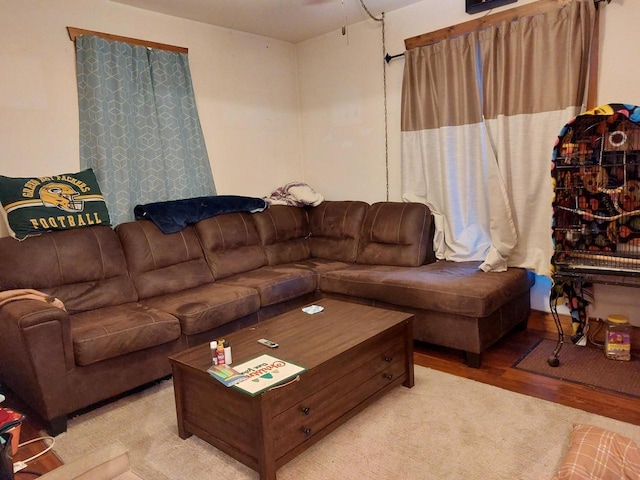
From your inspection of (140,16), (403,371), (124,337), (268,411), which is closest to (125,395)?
(124,337)

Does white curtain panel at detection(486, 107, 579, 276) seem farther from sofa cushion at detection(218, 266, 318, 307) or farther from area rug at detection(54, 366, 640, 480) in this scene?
sofa cushion at detection(218, 266, 318, 307)

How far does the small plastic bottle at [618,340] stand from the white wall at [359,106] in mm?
269

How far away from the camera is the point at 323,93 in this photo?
4.55 meters

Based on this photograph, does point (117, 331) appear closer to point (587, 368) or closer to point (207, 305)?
point (207, 305)

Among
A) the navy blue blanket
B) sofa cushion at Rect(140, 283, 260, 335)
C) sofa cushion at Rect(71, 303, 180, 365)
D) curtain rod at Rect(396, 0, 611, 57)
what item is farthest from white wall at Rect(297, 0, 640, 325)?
sofa cushion at Rect(71, 303, 180, 365)

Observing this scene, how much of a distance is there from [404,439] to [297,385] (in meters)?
0.60

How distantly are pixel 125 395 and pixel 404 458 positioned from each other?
1.65m

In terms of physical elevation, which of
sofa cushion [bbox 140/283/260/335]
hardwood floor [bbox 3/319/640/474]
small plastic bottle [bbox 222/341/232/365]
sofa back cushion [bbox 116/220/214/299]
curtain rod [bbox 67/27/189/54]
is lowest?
hardwood floor [bbox 3/319/640/474]

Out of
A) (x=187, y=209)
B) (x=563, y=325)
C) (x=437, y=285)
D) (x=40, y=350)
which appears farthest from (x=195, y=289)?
(x=563, y=325)

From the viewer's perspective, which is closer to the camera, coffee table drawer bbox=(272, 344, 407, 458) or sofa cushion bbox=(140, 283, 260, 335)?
coffee table drawer bbox=(272, 344, 407, 458)

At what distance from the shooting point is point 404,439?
207 centimetres

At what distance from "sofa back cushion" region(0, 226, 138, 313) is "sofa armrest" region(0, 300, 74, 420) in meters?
0.37

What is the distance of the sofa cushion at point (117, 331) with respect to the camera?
2.33m

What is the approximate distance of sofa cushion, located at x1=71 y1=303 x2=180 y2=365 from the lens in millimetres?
2334
